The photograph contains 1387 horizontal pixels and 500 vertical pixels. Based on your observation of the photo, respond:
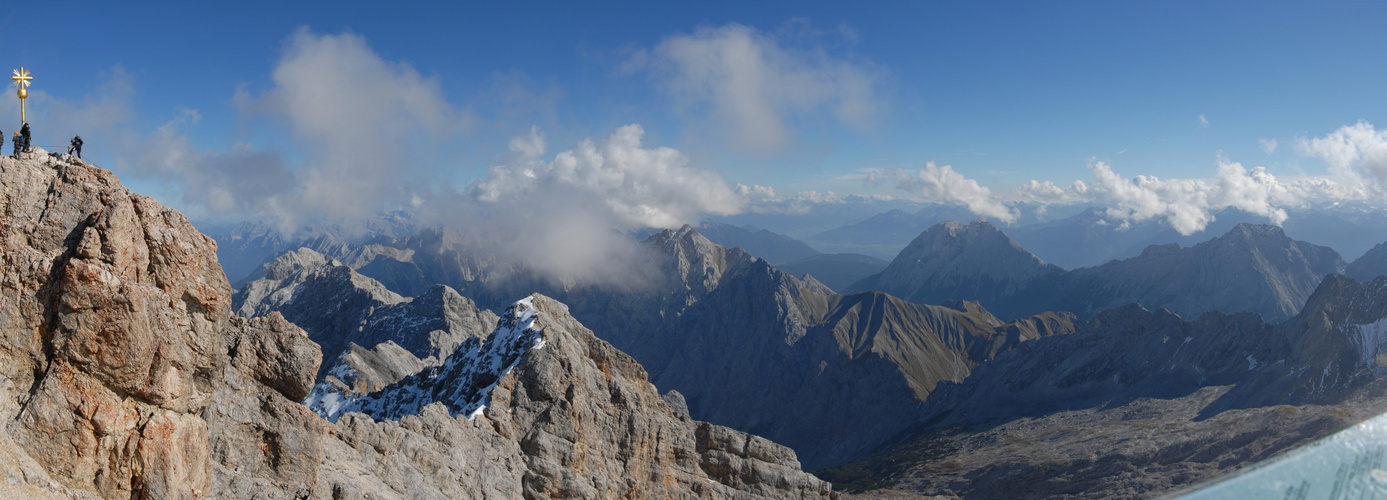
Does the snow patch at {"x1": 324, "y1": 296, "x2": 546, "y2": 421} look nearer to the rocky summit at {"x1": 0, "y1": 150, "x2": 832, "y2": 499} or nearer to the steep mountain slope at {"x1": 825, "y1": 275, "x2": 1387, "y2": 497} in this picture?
the rocky summit at {"x1": 0, "y1": 150, "x2": 832, "y2": 499}

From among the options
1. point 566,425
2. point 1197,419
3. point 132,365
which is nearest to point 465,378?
point 566,425

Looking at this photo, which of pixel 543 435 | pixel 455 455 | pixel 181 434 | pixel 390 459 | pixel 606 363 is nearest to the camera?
pixel 181 434

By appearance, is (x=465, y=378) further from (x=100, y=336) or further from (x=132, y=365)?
(x=100, y=336)

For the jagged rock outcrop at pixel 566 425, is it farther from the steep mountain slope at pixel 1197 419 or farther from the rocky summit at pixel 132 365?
the steep mountain slope at pixel 1197 419

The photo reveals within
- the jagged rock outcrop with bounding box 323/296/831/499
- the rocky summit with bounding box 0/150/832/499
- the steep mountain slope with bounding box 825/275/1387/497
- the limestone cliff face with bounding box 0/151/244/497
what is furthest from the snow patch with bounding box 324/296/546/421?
the steep mountain slope with bounding box 825/275/1387/497

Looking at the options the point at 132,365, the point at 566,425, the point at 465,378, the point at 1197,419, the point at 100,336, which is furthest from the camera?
the point at 1197,419

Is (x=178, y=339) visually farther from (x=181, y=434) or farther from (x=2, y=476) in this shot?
(x=2, y=476)

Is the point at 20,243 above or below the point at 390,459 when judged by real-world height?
above

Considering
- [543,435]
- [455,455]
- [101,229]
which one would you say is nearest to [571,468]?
[543,435]
